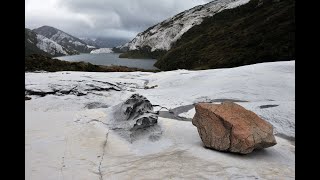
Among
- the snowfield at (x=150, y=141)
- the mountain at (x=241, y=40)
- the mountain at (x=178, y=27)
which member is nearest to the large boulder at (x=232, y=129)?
the snowfield at (x=150, y=141)

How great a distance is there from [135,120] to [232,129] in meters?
3.97

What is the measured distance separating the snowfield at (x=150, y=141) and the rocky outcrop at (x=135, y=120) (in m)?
0.31

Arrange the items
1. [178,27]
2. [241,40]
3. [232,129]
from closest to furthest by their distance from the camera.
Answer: [232,129] < [241,40] < [178,27]

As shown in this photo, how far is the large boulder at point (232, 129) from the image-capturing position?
9672 millimetres

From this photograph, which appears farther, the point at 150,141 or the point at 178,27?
the point at 178,27

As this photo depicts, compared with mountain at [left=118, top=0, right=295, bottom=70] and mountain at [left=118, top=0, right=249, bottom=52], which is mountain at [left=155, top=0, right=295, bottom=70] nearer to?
mountain at [left=118, top=0, right=295, bottom=70]

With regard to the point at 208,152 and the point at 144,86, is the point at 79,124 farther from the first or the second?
the point at 144,86

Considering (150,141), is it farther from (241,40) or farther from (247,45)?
(241,40)

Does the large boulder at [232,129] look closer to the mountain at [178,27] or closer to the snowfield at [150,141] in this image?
the snowfield at [150,141]

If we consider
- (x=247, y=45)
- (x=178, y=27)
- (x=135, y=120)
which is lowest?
(x=135, y=120)

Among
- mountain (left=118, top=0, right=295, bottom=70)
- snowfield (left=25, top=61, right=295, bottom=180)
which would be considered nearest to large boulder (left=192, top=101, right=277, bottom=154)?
snowfield (left=25, top=61, right=295, bottom=180)

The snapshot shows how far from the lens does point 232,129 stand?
994 cm

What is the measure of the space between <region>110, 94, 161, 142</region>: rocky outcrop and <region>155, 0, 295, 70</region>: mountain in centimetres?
5101

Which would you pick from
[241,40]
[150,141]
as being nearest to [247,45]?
[241,40]
